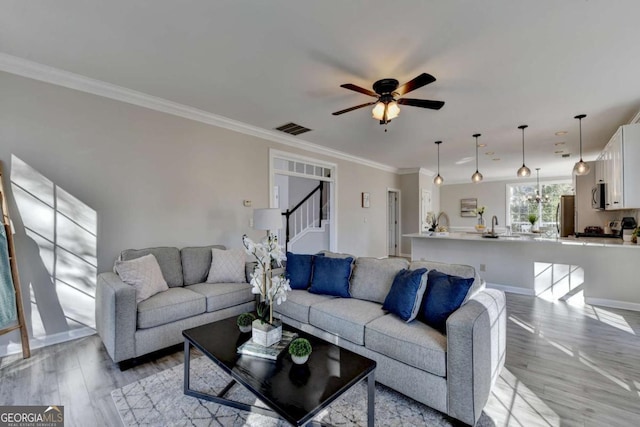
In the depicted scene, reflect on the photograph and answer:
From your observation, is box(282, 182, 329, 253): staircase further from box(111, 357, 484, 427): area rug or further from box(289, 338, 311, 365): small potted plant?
box(289, 338, 311, 365): small potted plant

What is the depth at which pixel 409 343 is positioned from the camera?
1916mm

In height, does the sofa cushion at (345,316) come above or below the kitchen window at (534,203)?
below

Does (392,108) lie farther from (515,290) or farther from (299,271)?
(515,290)

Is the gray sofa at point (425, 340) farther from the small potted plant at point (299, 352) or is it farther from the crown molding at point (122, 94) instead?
the crown molding at point (122, 94)

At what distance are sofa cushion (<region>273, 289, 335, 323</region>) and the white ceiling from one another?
89.4 inches

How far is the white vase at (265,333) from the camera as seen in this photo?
1749 millimetres

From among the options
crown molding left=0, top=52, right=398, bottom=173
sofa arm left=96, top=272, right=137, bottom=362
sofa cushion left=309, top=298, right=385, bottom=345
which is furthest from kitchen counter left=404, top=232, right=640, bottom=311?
sofa arm left=96, top=272, right=137, bottom=362

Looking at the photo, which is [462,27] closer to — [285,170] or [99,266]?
[285,170]

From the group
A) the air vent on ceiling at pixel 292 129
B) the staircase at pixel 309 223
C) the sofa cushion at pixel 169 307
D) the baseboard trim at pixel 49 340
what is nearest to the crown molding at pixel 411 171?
the staircase at pixel 309 223

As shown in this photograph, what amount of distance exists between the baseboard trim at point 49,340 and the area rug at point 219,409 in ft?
4.44

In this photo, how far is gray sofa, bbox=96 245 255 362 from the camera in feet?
7.81

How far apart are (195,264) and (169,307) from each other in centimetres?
83

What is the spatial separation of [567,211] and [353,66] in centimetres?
740

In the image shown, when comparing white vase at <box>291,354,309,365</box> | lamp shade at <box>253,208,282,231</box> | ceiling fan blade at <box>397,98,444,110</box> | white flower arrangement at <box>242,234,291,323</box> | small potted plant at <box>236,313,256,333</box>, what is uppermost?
ceiling fan blade at <box>397,98,444,110</box>
